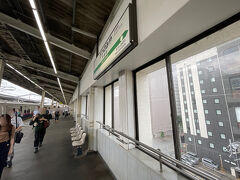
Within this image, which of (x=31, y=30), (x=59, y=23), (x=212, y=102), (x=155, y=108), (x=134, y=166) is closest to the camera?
(x=212, y=102)

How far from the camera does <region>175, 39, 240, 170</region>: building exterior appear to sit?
87 centimetres

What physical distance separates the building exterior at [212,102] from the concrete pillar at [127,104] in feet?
3.18

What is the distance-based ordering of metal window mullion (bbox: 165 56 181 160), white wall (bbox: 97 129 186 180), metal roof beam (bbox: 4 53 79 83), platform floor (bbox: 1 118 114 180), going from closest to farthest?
1. white wall (bbox: 97 129 186 180)
2. metal window mullion (bbox: 165 56 181 160)
3. platform floor (bbox: 1 118 114 180)
4. metal roof beam (bbox: 4 53 79 83)

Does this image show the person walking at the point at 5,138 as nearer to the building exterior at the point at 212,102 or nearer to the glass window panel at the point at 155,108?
the glass window panel at the point at 155,108

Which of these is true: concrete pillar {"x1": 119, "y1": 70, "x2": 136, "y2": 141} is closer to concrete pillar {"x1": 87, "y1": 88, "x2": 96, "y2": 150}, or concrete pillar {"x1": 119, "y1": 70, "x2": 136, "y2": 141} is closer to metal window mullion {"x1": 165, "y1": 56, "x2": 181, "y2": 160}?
metal window mullion {"x1": 165, "y1": 56, "x2": 181, "y2": 160}

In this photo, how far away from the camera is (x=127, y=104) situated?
2.02 m

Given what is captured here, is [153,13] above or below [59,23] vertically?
below

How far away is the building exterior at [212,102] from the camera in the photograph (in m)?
0.87

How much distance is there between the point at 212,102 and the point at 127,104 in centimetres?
131

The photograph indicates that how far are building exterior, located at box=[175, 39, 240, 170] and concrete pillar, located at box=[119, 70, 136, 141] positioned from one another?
3.18ft

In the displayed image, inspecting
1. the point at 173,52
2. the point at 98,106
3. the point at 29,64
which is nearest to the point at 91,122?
the point at 98,106

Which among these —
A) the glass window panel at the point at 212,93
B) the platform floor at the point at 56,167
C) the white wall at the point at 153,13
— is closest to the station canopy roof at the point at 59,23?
the white wall at the point at 153,13

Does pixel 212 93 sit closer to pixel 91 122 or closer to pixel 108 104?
pixel 108 104

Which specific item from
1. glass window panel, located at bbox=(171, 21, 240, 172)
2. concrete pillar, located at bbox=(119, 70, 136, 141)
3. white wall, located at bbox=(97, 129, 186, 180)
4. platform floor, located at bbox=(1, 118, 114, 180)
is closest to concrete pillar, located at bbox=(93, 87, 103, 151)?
platform floor, located at bbox=(1, 118, 114, 180)
